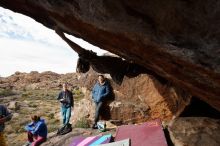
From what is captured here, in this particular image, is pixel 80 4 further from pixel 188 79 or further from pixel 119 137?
pixel 119 137

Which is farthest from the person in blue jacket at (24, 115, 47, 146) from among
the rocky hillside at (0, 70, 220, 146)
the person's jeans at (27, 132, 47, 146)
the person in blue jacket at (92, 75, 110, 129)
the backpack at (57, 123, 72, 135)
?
the person in blue jacket at (92, 75, 110, 129)

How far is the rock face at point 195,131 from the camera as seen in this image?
11.9 metres

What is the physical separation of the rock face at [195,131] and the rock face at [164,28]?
236cm

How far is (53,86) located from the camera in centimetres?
6994

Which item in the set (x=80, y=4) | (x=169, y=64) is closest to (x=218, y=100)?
(x=169, y=64)

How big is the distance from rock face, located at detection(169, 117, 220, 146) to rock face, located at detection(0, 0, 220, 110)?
236 cm

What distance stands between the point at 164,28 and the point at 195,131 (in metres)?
5.46

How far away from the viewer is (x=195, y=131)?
12602 millimetres

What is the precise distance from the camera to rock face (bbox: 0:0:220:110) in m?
7.92

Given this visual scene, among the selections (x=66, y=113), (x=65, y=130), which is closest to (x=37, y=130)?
(x=65, y=130)

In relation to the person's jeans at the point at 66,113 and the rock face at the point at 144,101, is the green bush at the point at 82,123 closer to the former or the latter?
the person's jeans at the point at 66,113

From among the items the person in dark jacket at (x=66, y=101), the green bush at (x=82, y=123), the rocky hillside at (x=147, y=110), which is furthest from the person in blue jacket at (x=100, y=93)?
the person in dark jacket at (x=66, y=101)

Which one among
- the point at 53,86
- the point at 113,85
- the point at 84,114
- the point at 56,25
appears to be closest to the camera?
the point at 56,25

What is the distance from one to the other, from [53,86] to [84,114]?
52.2 metres
